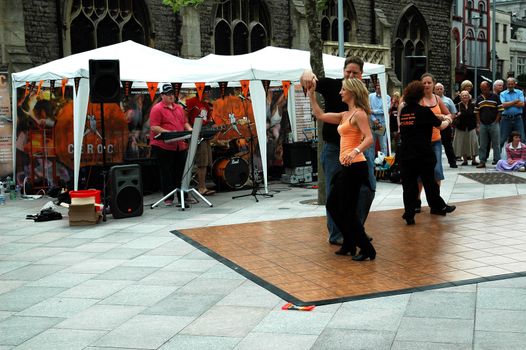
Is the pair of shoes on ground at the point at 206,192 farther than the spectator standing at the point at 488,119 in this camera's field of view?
No

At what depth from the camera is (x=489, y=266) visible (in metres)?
6.38

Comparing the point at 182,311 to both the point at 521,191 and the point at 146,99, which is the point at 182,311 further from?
the point at 146,99

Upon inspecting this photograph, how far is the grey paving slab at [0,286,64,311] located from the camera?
219 inches

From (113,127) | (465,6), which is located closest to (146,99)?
(113,127)

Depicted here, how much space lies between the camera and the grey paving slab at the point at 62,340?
4461 millimetres

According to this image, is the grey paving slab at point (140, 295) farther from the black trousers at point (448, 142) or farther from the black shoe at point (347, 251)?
the black trousers at point (448, 142)

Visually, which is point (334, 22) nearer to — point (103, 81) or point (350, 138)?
point (103, 81)

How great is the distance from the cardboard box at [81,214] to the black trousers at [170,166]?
1.82 metres

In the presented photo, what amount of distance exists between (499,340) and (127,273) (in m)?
3.65

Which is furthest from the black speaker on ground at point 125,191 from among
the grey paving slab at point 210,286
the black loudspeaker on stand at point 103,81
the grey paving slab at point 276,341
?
the grey paving slab at point 276,341

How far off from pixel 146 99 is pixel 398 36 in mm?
19507

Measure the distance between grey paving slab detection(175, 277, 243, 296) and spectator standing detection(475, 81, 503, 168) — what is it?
11.3 metres

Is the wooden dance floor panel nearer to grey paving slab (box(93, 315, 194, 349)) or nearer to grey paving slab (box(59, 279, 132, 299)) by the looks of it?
→ grey paving slab (box(93, 315, 194, 349))

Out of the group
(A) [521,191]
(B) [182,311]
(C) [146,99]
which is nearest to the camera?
(B) [182,311]
